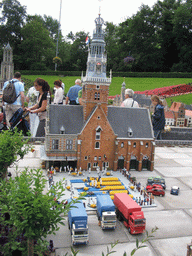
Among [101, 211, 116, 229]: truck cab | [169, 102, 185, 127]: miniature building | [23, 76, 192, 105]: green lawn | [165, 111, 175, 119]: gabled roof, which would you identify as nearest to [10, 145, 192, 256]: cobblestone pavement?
[101, 211, 116, 229]: truck cab

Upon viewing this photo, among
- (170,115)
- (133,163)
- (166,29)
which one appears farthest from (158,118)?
(166,29)

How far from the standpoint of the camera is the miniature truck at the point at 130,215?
2195 cm

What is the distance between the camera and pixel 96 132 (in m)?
35.2

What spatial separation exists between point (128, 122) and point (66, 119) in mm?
8168

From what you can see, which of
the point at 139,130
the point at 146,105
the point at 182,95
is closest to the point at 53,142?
the point at 139,130

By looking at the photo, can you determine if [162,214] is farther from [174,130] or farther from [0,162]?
[174,130]

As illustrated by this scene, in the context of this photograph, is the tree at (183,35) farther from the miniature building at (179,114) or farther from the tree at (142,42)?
the miniature building at (179,114)

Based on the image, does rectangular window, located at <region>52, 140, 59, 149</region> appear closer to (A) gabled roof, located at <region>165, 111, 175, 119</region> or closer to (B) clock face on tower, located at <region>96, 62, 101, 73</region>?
(B) clock face on tower, located at <region>96, 62, 101, 73</region>

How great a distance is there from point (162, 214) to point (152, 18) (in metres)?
127

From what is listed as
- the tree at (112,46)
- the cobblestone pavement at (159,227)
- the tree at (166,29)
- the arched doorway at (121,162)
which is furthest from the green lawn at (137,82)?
the cobblestone pavement at (159,227)

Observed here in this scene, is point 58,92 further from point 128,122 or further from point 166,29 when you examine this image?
point 166,29

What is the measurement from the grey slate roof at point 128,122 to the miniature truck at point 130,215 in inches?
539

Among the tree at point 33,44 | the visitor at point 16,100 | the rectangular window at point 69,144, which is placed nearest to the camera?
the visitor at point 16,100

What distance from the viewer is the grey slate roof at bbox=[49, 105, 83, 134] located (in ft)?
114
